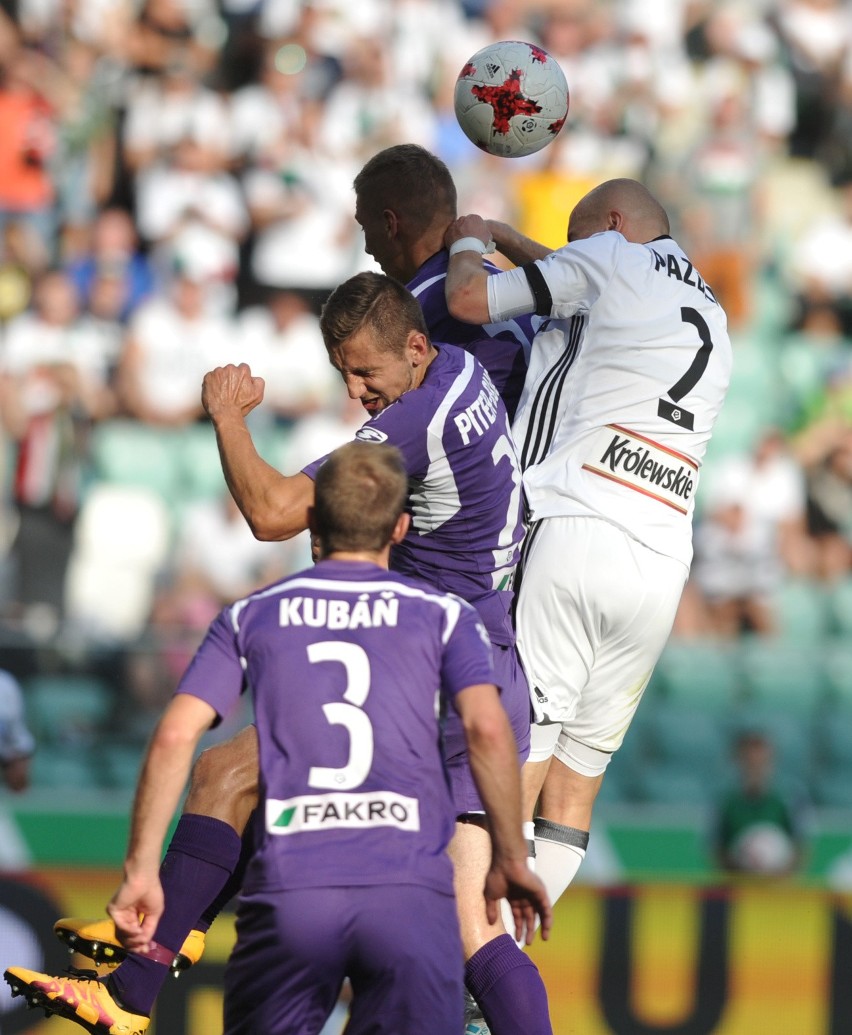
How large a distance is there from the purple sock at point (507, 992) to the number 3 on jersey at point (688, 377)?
6.20 ft

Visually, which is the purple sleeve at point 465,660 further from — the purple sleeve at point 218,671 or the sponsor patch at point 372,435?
the sponsor patch at point 372,435

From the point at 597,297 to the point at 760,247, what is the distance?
9.49 metres

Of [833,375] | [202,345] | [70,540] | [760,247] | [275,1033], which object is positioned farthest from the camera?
[760,247]

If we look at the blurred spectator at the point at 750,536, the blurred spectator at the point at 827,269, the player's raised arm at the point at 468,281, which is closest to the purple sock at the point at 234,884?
the player's raised arm at the point at 468,281

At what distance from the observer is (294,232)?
13203 millimetres

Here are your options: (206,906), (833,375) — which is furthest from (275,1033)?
(833,375)

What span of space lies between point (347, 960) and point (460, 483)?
167 cm

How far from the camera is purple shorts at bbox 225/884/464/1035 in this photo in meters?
4.49

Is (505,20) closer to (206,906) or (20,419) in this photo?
(20,419)

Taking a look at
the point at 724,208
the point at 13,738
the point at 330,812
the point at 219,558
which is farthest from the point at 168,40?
the point at 330,812

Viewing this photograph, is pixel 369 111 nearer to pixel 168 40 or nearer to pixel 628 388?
pixel 168 40

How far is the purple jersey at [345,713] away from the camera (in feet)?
14.9

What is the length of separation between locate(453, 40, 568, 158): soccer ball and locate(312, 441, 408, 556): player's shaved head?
183cm

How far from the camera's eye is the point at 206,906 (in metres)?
5.57
